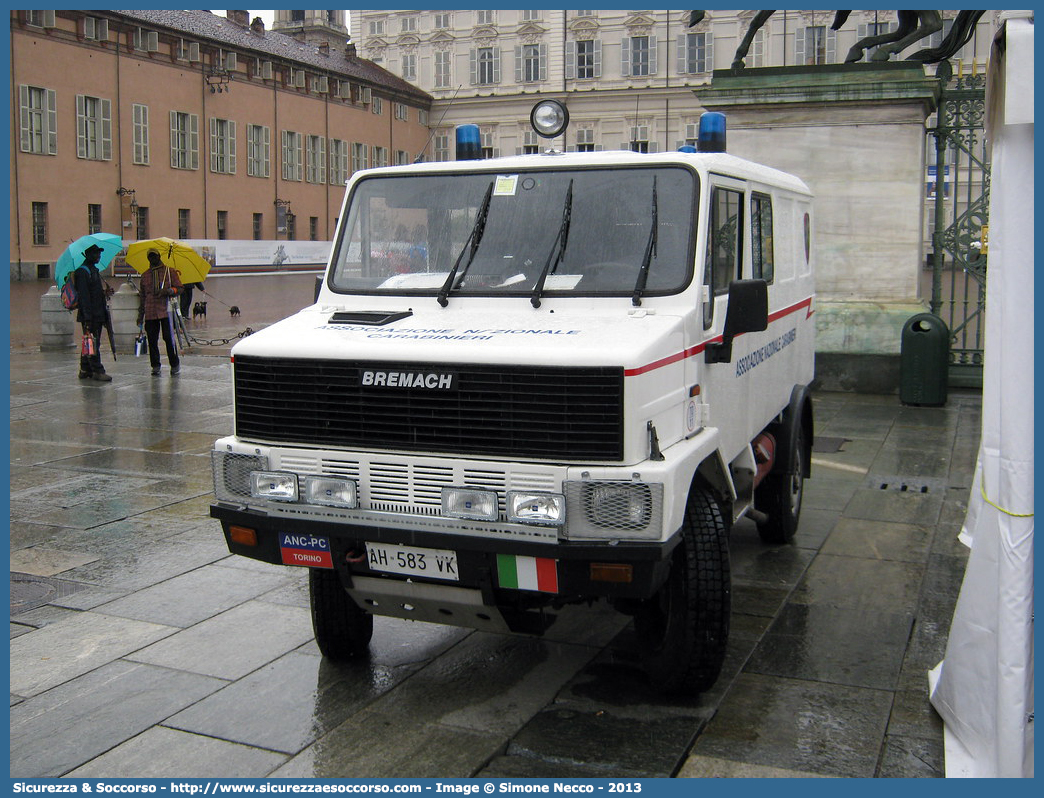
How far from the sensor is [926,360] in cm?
1373

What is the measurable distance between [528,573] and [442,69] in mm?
73520

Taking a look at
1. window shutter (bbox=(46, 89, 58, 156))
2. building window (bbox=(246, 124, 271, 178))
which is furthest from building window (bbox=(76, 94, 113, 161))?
building window (bbox=(246, 124, 271, 178))

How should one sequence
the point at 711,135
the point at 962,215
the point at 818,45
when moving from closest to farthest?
the point at 711,135
the point at 962,215
the point at 818,45

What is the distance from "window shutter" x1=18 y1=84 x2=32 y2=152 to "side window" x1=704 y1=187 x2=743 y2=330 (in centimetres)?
4418

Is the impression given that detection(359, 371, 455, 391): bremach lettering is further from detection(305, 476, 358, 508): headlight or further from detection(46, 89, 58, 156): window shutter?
detection(46, 89, 58, 156): window shutter

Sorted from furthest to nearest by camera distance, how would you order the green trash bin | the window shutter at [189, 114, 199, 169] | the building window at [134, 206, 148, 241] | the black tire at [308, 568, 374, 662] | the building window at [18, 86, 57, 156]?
the window shutter at [189, 114, 199, 169] < the building window at [134, 206, 148, 241] < the building window at [18, 86, 57, 156] < the green trash bin < the black tire at [308, 568, 374, 662]

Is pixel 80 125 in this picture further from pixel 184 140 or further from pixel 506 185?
pixel 506 185

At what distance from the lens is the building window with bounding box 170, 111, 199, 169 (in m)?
→ 52.6

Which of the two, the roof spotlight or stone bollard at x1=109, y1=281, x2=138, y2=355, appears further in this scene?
stone bollard at x1=109, y1=281, x2=138, y2=355

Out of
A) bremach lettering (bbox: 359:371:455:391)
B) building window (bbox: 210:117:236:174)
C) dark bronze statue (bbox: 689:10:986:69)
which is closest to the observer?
bremach lettering (bbox: 359:371:455:391)

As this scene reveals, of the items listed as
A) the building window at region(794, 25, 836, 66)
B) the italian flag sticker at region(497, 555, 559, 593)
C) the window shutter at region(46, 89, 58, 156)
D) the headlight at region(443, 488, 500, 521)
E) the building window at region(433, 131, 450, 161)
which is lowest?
the italian flag sticker at region(497, 555, 559, 593)

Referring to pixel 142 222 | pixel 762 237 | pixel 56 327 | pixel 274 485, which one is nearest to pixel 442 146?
pixel 142 222
